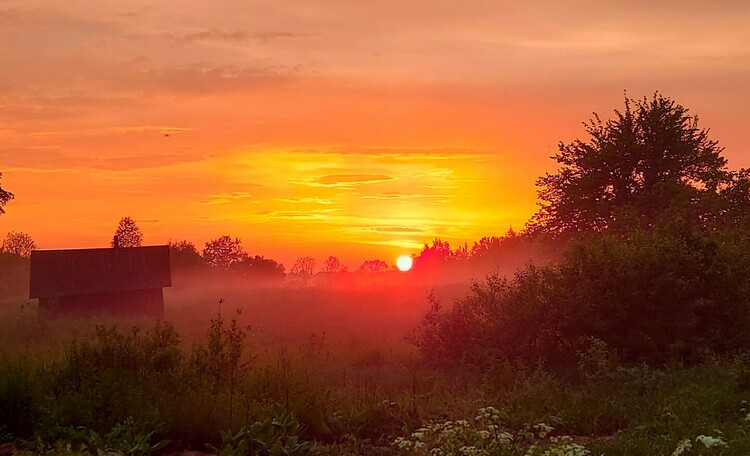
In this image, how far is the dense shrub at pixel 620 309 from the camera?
15672 mm

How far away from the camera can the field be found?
8.55 metres

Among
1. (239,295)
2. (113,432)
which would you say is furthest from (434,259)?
(113,432)

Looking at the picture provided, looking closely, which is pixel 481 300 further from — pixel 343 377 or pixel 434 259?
pixel 434 259

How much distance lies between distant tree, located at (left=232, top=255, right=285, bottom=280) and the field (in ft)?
317

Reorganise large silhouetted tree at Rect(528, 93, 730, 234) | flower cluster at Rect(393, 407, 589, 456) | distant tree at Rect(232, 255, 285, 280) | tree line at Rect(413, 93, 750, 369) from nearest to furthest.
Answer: flower cluster at Rect(393, 407, 589, 456), tree line at Rect(413, 93, 750, 369), large silhouetted tree at Rect(528, 93, 730, 234), distant tree at Rect(232, 255, 285, 280)

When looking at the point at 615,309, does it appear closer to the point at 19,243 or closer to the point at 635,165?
the point at 635,165

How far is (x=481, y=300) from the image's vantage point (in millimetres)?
16938

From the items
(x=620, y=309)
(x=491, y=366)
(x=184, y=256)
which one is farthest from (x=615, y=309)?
(x=184, y=256)

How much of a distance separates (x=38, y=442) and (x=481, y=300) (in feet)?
36.3

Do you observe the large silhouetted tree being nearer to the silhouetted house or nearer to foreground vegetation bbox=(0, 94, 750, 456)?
foreground vegetation bbox=(0, 94, 750, 456)

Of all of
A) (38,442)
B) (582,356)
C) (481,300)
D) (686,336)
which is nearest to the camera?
(38,442)

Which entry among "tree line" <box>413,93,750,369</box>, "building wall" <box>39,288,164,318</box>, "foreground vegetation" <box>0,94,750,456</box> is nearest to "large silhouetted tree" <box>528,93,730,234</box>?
"foreground vegetation" <box>0,94,750,456</box>

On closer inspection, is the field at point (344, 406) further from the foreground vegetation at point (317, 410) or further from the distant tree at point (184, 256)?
the distant tree at point (184, 256)

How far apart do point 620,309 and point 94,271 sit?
32486 millimetres
